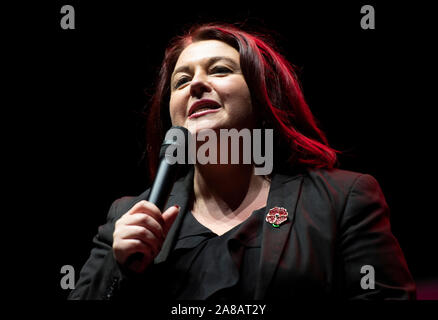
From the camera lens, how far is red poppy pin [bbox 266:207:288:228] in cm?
138

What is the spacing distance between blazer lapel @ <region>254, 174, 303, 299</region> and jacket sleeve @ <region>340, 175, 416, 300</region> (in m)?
0.18

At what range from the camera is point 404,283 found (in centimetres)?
125

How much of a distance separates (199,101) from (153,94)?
2.01 feet

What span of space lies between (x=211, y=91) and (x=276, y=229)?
1.93 ft

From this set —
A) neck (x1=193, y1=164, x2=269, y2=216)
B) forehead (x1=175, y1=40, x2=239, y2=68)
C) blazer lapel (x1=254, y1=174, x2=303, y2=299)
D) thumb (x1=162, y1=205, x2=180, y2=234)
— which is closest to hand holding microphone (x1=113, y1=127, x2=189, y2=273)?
thumb (x1=162, y1=205, x2=180, y2=234)

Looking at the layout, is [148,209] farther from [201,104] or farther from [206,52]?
[206,52]

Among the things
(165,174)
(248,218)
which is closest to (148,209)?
(165,174)

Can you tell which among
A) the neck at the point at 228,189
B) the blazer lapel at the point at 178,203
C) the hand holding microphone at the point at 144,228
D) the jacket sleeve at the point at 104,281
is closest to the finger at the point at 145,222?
the hand holding microphone at the point at 144,228

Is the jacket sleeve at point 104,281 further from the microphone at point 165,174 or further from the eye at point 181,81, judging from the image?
the eye at point 181,81

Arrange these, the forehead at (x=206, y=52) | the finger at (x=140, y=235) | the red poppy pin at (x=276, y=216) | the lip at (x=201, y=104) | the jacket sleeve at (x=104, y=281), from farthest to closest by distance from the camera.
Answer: the forehead at (x=206, y=52), the lip at (x=201, y=104), the red poppy pin at (x=276, y=216), the jacket sleeve at (x=104, y=281), the finger at (x=140, y=235)

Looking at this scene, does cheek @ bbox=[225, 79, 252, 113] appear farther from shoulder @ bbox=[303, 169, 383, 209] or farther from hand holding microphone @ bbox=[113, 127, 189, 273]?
hand holding microphone @ bbox=[113, 127, 189, 273]

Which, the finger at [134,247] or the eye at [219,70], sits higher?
the eye at [219,70]

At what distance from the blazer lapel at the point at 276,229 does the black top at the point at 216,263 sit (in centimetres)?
7

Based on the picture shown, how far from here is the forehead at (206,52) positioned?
172cm
